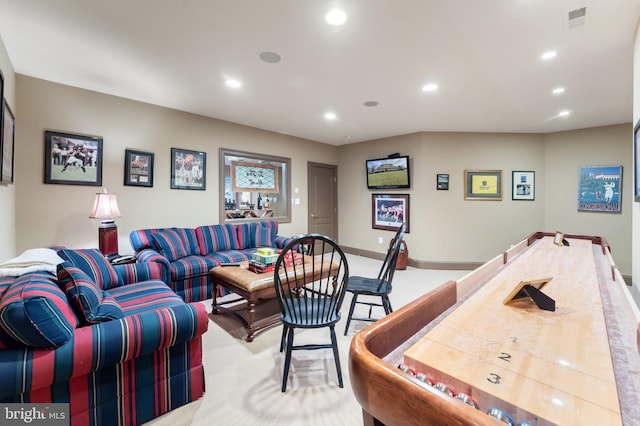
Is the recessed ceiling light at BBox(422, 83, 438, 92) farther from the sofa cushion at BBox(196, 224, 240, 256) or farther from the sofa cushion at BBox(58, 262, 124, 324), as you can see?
the sofa cushion at BBox(58, 262, 124, 324)

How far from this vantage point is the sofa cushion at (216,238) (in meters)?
3.88

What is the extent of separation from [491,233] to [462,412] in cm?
545

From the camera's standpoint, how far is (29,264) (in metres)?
1.69

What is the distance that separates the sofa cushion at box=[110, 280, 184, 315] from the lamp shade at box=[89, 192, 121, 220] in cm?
113

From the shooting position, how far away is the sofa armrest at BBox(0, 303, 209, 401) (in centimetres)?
122

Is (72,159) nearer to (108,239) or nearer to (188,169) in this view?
(108,239)

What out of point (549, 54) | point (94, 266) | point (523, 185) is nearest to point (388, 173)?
point (523, 185)

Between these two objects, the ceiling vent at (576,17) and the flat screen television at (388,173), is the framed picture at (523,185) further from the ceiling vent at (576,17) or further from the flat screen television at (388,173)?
the ceiling vent at (576,17)

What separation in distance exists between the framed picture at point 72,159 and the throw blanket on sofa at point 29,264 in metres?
1.69

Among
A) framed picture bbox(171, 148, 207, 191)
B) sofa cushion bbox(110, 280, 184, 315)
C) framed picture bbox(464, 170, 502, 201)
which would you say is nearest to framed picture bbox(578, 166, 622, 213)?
framed picture bbox(464, 170, 502, 201)

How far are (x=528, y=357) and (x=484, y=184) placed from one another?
5086 mm

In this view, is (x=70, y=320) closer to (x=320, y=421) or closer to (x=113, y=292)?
(x=113, y=292)

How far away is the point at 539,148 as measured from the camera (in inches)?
198

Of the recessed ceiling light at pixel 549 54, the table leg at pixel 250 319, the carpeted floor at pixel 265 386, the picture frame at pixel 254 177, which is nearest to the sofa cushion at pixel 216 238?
the picture frame at pixel 254 177
